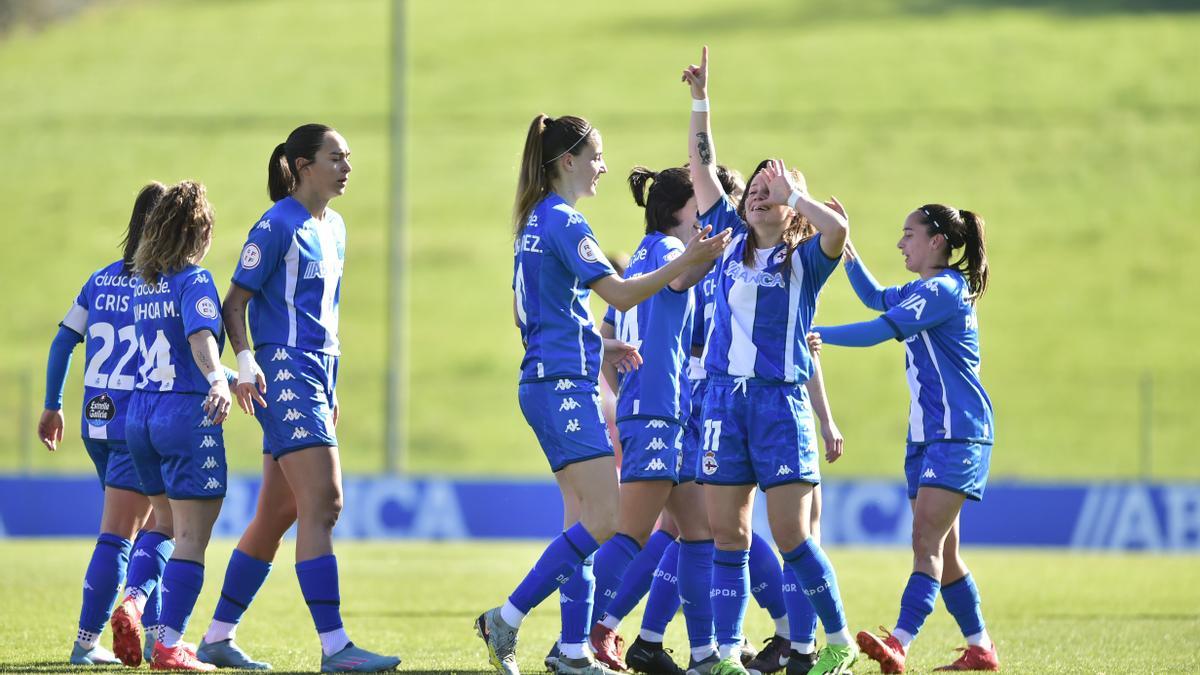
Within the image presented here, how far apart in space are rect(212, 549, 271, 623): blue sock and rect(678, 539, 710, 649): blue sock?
1.91m

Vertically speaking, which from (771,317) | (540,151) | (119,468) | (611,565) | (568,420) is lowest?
(611,565)

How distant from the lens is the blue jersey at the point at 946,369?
7418mm

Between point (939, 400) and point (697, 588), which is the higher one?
point (939, 400)

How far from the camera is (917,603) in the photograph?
24.1 feet

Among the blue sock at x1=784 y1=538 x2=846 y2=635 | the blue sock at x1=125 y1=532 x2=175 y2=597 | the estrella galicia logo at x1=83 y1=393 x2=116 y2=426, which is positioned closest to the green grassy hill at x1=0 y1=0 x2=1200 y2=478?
the estrella galicia logo at x1=83 y1=393 x2=116 y2=426

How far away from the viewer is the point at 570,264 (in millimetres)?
6523

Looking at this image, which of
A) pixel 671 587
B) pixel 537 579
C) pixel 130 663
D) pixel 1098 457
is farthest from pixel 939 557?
pixel 1098 457

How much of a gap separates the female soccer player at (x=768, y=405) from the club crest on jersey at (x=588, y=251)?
68 cm

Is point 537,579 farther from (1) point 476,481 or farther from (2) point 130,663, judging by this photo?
(1) point 476,481

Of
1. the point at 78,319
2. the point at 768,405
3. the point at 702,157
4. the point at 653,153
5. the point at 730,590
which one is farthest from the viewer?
the point at 653,153

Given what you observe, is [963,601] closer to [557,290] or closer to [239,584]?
[557,290]

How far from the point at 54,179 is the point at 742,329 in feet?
141

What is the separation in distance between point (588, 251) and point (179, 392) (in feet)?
6.72

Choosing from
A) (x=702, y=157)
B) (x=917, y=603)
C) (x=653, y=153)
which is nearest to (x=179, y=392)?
(x=702, y=157)
